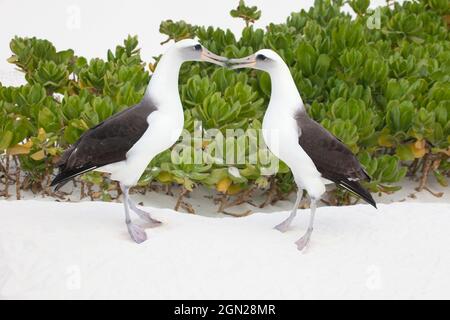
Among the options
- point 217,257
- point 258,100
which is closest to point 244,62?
point 217,257

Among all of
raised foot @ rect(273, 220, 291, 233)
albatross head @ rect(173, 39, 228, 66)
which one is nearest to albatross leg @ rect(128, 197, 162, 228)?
raised foot @ rect(273, 220, 291, 233)

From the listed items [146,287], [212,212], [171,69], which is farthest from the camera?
[212,212]

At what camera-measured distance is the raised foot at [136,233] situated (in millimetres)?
4551

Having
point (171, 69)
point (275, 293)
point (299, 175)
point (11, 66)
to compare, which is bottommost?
point (11, 66)

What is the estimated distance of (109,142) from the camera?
14.6 ft

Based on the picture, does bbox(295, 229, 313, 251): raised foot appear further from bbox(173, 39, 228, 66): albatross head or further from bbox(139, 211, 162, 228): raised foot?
bbox(173, 39, 228, 66): albatross head

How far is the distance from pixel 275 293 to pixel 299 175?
0.74m

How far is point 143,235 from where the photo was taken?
4.60m

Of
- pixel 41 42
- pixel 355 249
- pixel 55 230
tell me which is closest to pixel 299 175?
pixel 355 249

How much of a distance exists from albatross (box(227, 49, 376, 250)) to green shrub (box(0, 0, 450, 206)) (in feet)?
2.95

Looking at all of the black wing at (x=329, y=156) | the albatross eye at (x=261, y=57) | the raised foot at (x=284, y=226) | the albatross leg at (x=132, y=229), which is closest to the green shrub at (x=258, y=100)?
the raised foot at (x=284, y=226)

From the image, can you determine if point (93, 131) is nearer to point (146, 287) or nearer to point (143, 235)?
point (143, 235)

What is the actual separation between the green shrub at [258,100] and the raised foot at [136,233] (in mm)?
801

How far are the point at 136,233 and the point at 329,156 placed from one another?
3.94ft
